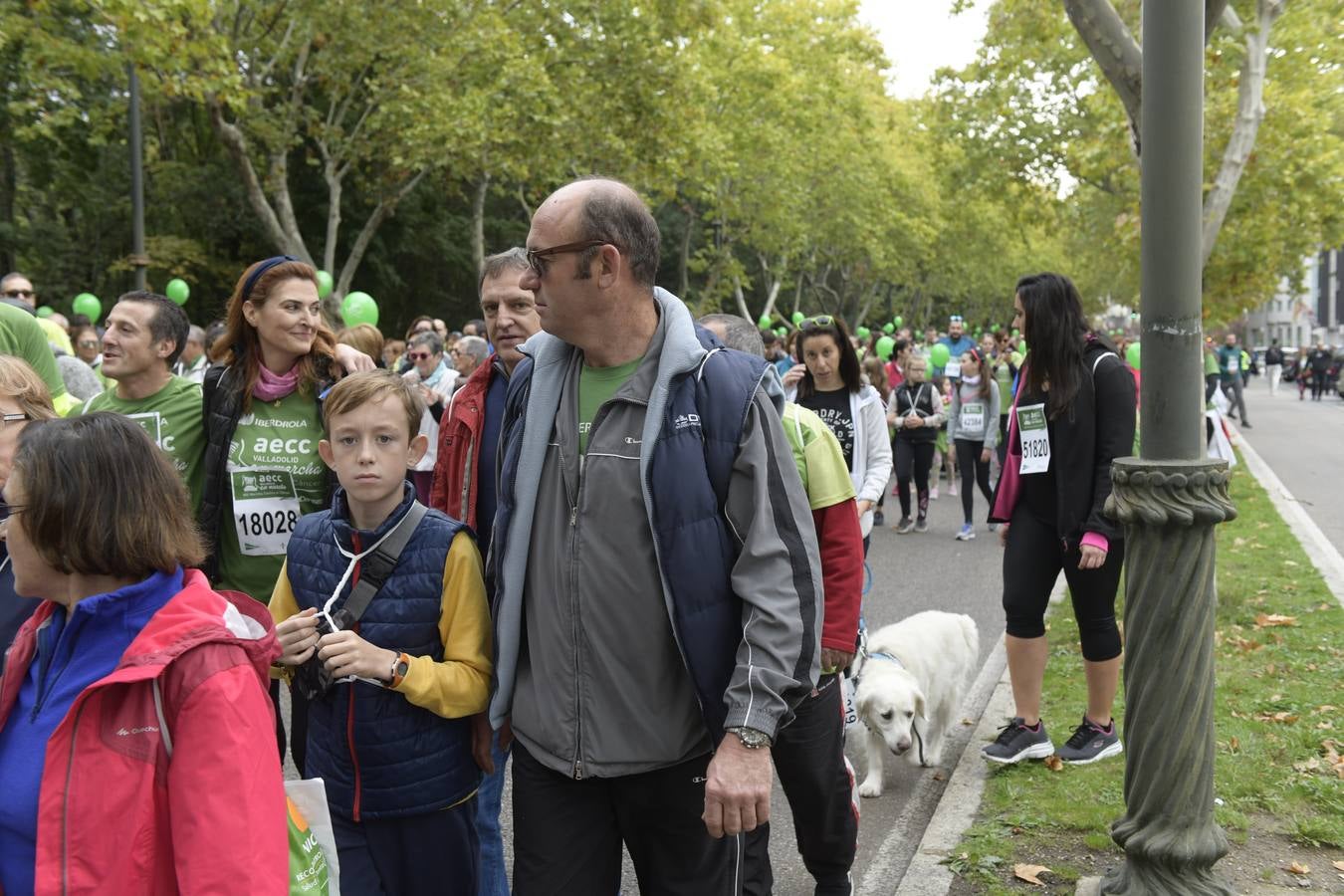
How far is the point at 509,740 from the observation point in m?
2.83

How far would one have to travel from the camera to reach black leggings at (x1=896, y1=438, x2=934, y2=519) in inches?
487

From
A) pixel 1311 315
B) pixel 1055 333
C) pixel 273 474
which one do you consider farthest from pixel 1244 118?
pixel 1311 315

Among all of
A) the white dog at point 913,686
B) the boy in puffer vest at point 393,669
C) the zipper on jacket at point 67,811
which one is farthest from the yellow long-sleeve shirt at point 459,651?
the white dog at point 913,686

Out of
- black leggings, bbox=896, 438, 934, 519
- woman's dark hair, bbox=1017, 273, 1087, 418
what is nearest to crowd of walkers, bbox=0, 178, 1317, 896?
woman's dark hair, bbox=1017, 273, 1087, 418

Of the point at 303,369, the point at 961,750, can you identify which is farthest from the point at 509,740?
the point at 961,750

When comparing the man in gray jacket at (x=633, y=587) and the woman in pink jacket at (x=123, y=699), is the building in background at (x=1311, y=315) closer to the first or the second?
the man in gray jacket at (x=633, y=587)

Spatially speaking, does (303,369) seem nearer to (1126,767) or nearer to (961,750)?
(1126,767)

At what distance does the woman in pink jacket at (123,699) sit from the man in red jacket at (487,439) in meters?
1.29

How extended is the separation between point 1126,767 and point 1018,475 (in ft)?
5.56

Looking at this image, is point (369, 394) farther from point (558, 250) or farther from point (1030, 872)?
point (1030, 872)

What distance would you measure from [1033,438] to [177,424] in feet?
10.8

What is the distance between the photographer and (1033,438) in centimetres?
505

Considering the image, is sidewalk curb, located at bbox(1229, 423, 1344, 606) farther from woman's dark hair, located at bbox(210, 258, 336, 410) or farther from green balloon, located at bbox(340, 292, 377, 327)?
green balloon, located at bbox(340, 292, 377, 327)

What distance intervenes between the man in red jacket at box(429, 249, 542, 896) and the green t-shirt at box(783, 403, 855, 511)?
0.77 metres
